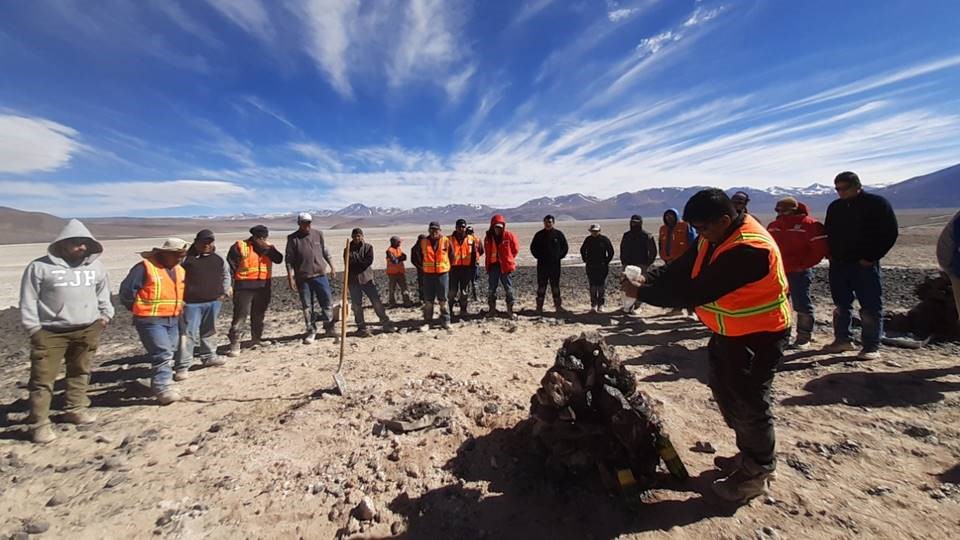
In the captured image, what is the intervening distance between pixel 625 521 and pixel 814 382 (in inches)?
141

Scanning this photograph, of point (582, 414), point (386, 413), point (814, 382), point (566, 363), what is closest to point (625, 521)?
point (582, 414)

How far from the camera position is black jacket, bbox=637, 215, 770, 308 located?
8.03 feet

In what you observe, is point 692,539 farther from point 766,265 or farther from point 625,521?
point 766,265

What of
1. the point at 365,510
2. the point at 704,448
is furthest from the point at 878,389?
the point at 365,510

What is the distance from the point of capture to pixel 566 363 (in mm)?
3512

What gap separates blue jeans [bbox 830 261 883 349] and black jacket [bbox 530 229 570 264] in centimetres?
442

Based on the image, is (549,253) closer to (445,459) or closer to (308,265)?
(308,265)

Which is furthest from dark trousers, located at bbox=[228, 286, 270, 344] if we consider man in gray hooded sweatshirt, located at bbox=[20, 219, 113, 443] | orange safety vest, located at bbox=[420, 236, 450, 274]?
orange safety vest, located at bbox=[420, 236, 450, 274]

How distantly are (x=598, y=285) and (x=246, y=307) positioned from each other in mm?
7038

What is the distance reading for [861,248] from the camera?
4.91m

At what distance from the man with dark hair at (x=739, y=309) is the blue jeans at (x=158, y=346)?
562 centimetres

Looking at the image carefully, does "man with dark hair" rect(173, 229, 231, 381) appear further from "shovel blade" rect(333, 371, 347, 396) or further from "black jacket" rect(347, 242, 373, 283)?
"shovel blade" rect(333, 371, 347, 396)

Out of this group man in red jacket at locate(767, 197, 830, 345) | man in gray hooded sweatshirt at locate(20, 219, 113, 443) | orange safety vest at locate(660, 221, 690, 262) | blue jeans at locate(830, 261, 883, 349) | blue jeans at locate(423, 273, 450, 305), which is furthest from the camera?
blue jeans at locate(423, 273, 450, 305)

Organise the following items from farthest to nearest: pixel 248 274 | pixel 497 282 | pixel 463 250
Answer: pixel 497 282 < pixel 463 250 < pixel 248 274
